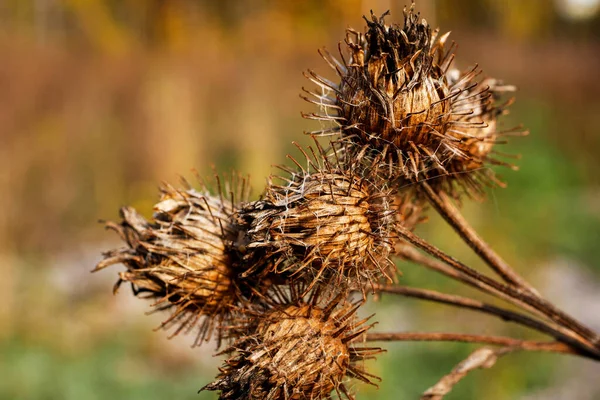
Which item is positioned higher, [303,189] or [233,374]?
[303,189]

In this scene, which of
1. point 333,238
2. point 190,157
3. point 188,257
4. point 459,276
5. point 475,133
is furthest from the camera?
point 190,157

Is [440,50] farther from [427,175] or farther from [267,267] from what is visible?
[267,267]

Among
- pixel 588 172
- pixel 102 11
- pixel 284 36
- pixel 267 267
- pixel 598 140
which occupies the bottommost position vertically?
pixel 267 267

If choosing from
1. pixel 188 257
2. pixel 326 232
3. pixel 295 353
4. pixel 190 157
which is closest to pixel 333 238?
pixel 326 232

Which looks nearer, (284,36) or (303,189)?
(303,189)

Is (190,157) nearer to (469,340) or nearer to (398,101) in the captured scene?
(469,340)

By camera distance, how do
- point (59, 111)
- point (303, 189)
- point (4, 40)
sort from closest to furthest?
point (303, 189) < point (59, 111) < point (4, 40)

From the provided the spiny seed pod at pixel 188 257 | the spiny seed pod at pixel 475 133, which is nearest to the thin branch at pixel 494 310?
the spiny seed pod at pixel 475 133

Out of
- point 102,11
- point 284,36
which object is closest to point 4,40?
point 102,11
